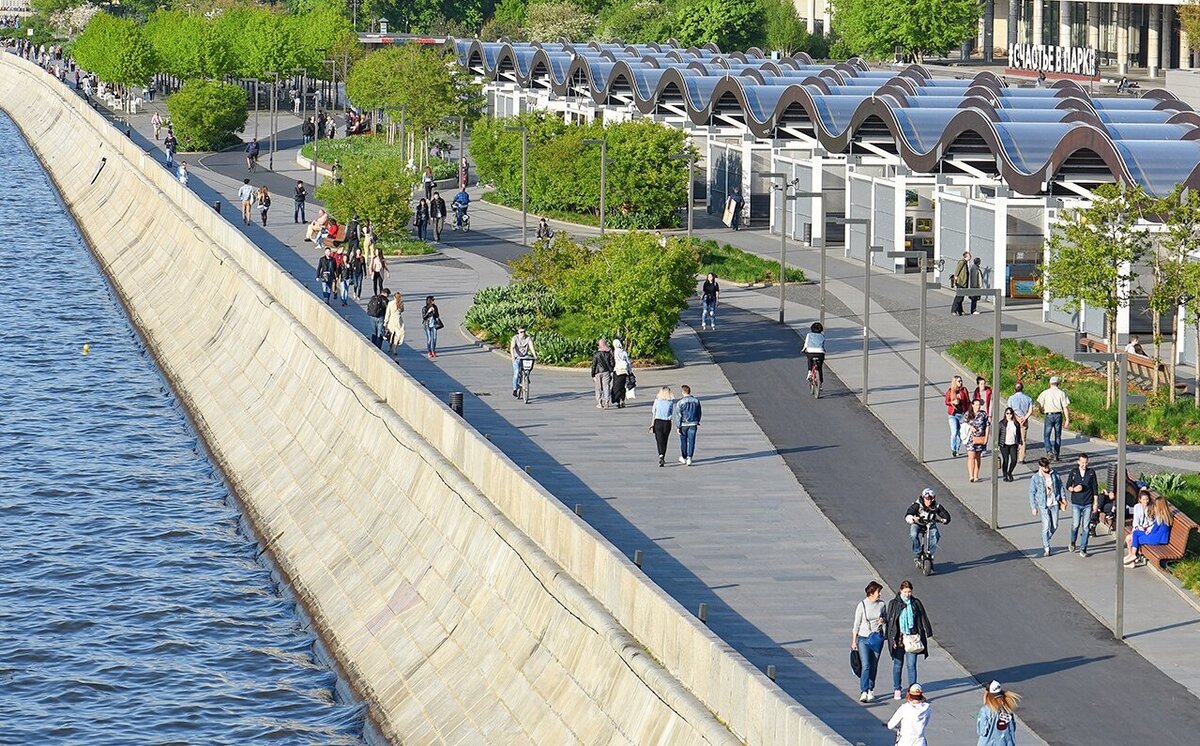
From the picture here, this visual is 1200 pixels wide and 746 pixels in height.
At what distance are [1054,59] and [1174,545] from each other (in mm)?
86920

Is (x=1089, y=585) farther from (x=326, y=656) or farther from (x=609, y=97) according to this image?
(x=609, y=97)

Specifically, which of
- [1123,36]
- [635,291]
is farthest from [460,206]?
[1123,36]

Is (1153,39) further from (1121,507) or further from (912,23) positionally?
(1121,507)

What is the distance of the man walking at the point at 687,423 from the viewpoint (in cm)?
3441

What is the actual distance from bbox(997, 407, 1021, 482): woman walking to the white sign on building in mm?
71797

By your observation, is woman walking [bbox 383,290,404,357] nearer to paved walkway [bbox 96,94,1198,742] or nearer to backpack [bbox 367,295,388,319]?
paved walkway [bbox 96,94,1198,742]

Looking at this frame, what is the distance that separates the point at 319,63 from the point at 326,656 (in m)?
99.0

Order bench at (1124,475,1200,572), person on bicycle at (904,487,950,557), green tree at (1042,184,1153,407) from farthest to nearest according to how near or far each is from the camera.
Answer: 1. green tree at (1042,184,1153,407)
2. bench at (1124,475,1200,572)
3. person on bicycle at (904,487,950,557)

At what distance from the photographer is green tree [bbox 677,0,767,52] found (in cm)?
12900

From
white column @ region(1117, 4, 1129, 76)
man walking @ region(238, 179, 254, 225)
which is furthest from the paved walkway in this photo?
white column @ region(1117, 4, 1129, 76)

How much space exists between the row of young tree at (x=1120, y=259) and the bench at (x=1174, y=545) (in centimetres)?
1081

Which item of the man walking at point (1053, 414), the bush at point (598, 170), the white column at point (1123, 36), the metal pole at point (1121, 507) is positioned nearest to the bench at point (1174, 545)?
the metal pole at point (1121, 507)

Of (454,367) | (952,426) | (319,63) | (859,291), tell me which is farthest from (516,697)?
(319,63)

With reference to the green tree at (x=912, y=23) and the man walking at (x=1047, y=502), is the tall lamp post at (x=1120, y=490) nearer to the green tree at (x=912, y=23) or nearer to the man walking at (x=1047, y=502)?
the man walking at (x=1047, y=502)
